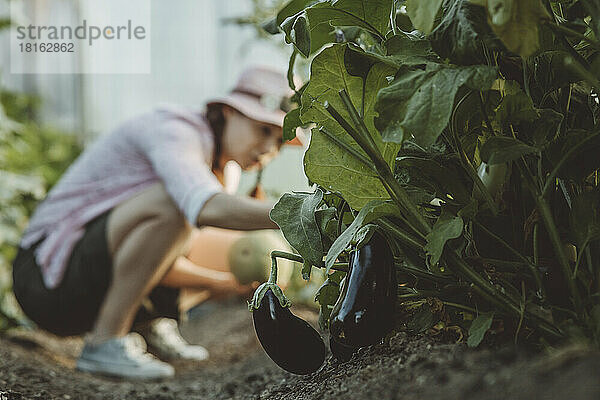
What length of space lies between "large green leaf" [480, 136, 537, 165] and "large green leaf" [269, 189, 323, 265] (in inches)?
9.4

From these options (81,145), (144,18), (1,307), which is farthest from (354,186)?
(81,145)

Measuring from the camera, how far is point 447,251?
0.73 metres

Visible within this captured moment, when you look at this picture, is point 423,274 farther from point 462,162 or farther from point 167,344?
point 167,344

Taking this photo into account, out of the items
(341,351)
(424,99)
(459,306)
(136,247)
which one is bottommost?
(136,247)

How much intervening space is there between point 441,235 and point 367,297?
0.41ft

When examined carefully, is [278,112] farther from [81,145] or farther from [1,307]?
[81,145]

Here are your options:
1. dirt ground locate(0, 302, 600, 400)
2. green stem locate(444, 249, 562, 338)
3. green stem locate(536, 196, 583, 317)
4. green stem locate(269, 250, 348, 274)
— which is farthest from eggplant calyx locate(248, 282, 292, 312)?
green stem locate(536, 196, 583, 317)

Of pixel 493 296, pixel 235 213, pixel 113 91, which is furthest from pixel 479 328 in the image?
pixel 113 91

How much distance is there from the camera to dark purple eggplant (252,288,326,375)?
2.89ft

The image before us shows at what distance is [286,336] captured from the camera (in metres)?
0.89

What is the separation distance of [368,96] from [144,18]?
3461 mm

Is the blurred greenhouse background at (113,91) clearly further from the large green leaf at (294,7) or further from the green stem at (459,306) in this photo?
the green stem at (459,306)

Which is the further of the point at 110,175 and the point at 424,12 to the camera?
the point at 110,175

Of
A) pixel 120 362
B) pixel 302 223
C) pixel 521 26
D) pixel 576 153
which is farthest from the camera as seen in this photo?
pixel 120 362
